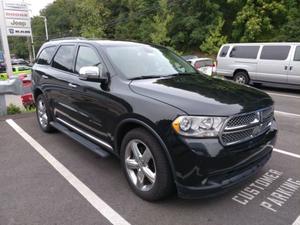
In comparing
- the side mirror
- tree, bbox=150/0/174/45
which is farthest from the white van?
tree, bbox=150/0/174/45

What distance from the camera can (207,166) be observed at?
2.80 metres

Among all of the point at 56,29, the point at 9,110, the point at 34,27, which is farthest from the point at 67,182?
the point at 34,27

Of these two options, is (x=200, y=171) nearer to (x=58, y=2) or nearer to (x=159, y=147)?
(x=159, y=147)

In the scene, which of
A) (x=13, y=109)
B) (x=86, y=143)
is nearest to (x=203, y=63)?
(x=13, y=109)

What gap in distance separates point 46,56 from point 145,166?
3573mm

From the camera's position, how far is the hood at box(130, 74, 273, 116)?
9.64ft

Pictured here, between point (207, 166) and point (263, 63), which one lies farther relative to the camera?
point (263, 63)

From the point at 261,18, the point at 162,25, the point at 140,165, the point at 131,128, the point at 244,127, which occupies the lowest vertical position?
the point at 140,165

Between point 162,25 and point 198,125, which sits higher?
point 162,25

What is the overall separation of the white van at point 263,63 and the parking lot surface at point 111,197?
6678 millimetres

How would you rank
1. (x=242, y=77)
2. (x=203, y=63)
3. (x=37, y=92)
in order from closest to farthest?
(x=37, y=92) < (x=242, y=77) < (x=203, y=63)

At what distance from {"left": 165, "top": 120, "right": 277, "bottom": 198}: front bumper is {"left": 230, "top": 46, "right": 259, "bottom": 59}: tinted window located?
982 centimetres

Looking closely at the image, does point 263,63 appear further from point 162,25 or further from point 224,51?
point 162,25

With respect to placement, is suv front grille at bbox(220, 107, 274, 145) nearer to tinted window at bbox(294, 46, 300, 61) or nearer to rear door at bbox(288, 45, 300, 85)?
rear door at bbox(288, 45, 300, 85)
